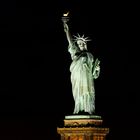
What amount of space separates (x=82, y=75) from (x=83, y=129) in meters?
1.89

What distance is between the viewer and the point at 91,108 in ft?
65.4

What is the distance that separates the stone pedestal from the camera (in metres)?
19.4

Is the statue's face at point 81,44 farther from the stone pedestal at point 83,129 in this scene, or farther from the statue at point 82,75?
the stone pedestal at point 83,129

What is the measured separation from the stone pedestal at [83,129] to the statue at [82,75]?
407mm

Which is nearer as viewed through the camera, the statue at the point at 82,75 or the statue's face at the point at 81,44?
the statue at the point at 82,75

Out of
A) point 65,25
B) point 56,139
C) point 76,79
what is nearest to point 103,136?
point 76,79

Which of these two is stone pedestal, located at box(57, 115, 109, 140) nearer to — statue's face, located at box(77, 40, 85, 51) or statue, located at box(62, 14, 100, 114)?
statue, located at box(62, 14, 100, 114)

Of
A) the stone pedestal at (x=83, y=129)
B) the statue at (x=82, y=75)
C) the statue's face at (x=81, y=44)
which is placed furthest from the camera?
the statue's face at (x=81, y=44)

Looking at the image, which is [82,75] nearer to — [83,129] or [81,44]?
[81,44]

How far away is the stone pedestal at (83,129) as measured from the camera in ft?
63.6

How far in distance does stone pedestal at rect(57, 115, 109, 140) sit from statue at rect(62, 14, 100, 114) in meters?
A: 0.41

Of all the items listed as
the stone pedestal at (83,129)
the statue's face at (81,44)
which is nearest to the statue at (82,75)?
the statue's face at (81,44)

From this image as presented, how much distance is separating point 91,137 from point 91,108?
101 centimetres

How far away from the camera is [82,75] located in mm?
20172
